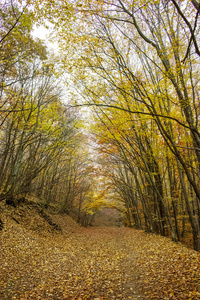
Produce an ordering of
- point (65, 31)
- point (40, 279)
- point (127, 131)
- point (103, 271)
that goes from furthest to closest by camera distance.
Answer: point (127, 131)
point (65, 31)
point (103, 271)
point (40, 279)

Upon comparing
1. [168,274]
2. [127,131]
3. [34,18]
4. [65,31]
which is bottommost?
[168,274]

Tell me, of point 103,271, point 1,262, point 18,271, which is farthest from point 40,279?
point 103,271

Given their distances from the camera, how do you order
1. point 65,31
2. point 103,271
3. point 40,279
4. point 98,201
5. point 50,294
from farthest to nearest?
1. point 98,201
2. point 65,31
3. point 103,271
4. point 40,279
5. point 50,294

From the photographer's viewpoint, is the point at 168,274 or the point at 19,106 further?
the point at 19,106

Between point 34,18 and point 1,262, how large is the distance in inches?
284

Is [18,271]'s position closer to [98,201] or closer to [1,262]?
[1,262]

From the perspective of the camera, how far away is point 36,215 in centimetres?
1080

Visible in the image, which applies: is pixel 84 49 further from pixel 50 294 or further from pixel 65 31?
pixel 50 294

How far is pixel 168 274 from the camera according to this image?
417 cm

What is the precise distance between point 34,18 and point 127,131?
21.3 ft

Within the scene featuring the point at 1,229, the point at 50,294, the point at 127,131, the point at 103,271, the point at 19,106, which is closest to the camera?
the point at 50,294

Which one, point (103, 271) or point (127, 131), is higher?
point (127, 131)

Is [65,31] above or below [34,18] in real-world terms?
above

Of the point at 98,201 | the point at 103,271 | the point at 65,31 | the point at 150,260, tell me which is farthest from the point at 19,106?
the point at 98,201
